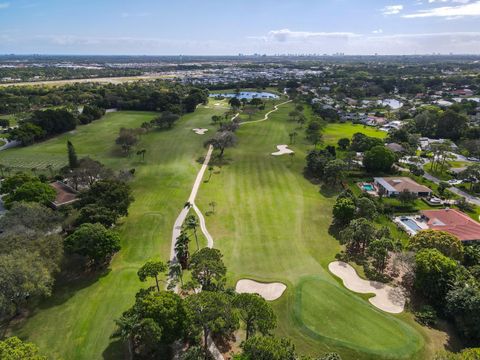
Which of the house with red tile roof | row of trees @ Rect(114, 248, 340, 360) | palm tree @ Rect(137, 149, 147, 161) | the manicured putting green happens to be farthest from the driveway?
palm tree @ Rect(137, 149, 147, 161)

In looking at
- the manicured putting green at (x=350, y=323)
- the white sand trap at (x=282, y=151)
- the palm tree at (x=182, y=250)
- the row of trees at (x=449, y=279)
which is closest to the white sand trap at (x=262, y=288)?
the manicured putting green at (x=350, y=323)

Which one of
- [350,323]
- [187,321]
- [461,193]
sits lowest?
[350,323]

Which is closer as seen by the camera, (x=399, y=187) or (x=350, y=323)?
(x=350, y=323)

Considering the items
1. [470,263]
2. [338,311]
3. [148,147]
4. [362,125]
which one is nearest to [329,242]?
[338,311]

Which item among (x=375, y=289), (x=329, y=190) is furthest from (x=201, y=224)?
(x=329, y=190)

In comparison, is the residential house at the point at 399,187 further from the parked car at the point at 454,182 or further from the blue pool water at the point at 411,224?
the parked car at the point at 454,182

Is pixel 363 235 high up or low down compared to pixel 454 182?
up

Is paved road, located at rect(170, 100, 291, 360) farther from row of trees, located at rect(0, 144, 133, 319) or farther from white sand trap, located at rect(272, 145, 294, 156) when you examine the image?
white sand trap, located at rect(272, 145, 294, 156)

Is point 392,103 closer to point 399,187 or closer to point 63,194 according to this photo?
point 399,187

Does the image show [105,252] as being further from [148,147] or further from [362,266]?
[148,147]
